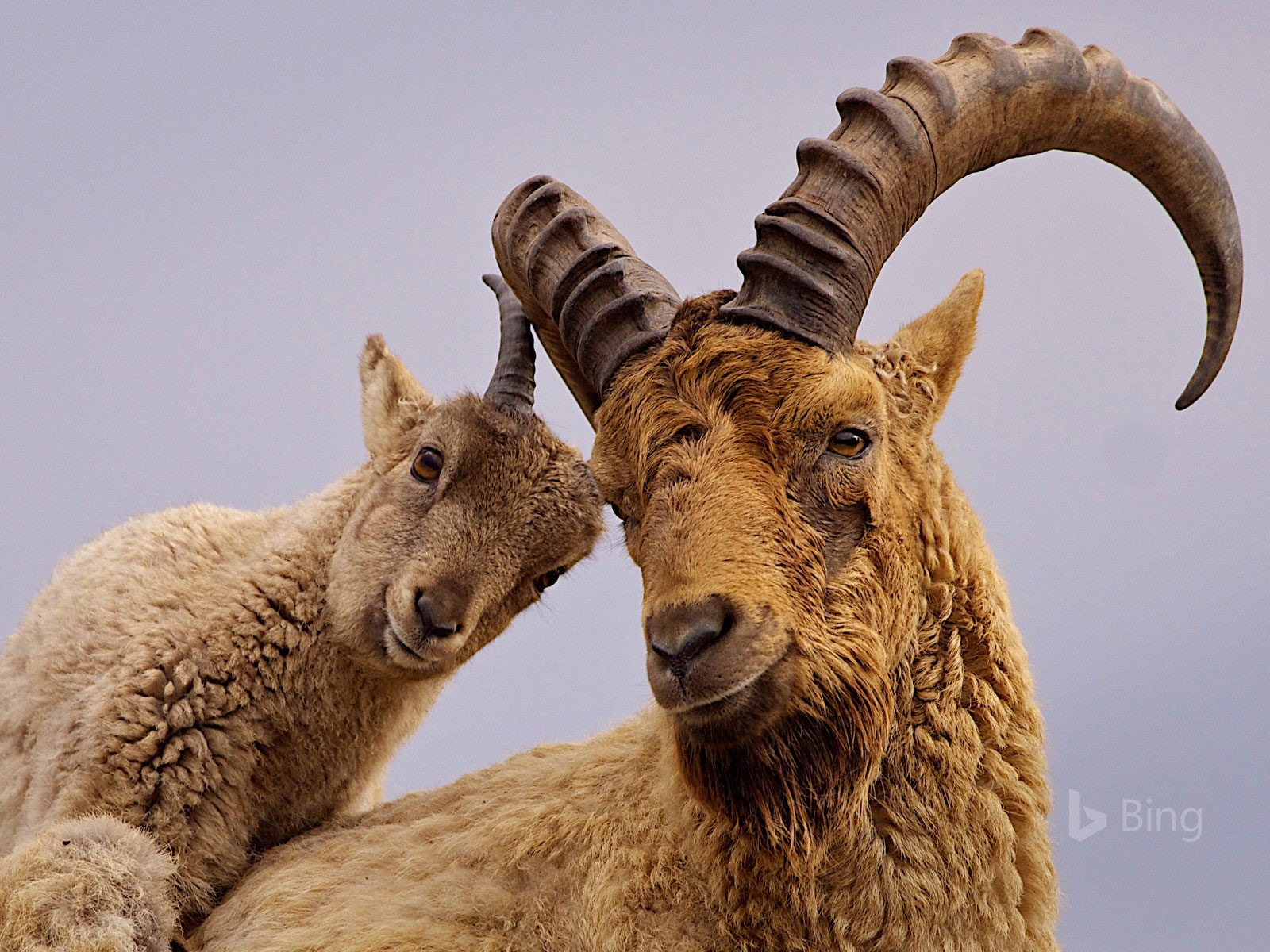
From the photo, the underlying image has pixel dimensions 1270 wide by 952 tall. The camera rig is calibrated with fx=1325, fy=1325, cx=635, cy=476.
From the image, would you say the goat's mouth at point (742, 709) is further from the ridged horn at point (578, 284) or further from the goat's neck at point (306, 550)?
the goat's neck at point (306, 550)

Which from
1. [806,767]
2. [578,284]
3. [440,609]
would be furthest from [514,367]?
[806,767]

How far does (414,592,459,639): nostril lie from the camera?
616 centimetres

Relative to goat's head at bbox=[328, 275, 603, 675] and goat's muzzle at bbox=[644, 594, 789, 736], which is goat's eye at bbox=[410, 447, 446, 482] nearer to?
goat's head at bbox=[328, 275, 603, 675]

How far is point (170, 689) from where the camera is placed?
236 inches

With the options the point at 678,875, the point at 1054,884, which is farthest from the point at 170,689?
the point at 1054,884

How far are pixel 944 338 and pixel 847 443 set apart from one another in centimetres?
89

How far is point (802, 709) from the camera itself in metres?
3.98

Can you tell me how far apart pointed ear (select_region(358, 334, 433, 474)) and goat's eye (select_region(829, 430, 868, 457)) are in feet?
10.7

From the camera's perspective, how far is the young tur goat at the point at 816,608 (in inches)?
158

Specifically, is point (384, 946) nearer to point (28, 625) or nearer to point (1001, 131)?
point (28, 625)

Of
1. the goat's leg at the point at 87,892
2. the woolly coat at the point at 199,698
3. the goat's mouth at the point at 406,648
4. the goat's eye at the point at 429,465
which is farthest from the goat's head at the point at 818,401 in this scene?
the goat's leg at the point at 87,892

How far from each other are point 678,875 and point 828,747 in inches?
30.5

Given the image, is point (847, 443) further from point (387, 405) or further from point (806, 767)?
point (387, 405)

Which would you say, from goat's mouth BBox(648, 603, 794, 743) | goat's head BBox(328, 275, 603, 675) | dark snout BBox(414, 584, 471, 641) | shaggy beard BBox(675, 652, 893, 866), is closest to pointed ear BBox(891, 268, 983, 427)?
shaggy beard BBox(675, 652, 893, 866)
